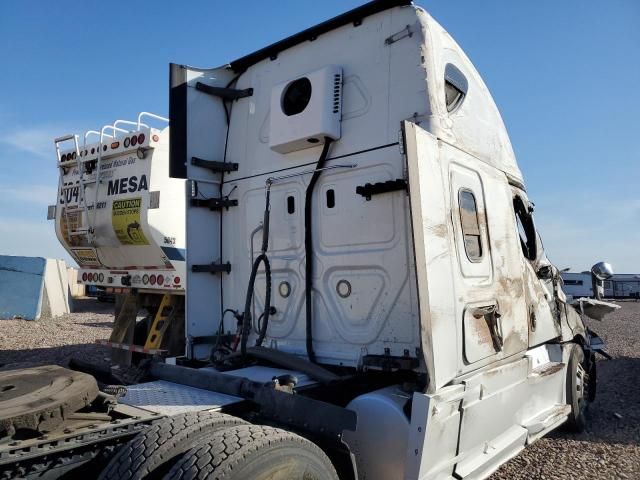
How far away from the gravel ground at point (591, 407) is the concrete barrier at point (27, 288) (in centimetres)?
65

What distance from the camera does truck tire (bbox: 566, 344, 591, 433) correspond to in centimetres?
527

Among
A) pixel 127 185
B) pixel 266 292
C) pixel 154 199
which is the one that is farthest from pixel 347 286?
pixel 127 185

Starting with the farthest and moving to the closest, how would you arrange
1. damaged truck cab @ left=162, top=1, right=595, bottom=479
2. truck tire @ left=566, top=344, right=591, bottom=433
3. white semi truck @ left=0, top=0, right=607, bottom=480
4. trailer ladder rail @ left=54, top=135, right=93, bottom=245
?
trailer ladder rail @ left=54, top=135, right=93, bottom=245 → truck tire @ left=566, top=344, right=591, bottom=433 → damaged truck cab @ left=162, top=1, right=595, bottom=479 → white semi truck @ left=0, top=0, right=607, bottom=480

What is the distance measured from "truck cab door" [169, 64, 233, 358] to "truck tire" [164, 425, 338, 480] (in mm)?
2179

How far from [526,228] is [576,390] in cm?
180

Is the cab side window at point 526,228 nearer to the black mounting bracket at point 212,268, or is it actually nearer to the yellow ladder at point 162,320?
the black mounting bracket at point 212,268

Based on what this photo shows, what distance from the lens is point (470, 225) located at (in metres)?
3.55

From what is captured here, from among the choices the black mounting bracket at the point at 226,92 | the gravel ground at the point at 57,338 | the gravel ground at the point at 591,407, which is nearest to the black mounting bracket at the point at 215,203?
the black mounting bracket at the point at 226,92

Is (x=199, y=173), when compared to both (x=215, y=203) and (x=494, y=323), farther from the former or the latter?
(x=494, y=323)

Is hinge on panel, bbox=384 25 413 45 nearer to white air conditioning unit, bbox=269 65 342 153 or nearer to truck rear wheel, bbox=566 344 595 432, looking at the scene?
white air conditioning unit, bbox=269 65 342 153

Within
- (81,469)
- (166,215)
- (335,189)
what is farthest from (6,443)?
(166,215)

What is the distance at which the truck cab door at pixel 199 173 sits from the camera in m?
4.34

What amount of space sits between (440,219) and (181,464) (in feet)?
6.35

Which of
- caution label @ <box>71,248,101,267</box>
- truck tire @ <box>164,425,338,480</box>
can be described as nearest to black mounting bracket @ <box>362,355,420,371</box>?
truck tire @ <box>164,425,338,480</box>
